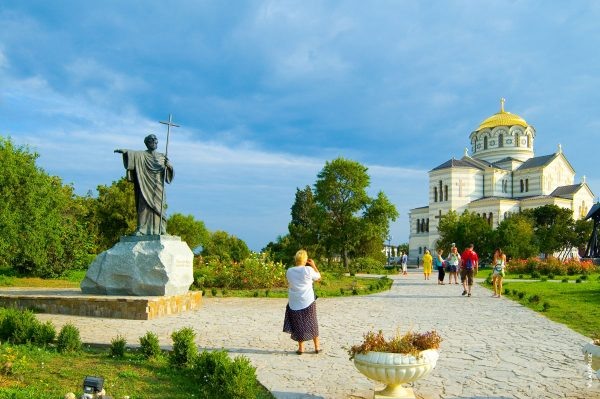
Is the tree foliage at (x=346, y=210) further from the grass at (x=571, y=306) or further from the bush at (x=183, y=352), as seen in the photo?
the bush at (x=183, y=352)

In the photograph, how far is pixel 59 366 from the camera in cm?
702

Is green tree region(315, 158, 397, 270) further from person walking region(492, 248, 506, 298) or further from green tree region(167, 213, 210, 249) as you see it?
person walking region(492, 248, 506, 298)

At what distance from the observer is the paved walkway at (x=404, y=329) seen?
6469 mm

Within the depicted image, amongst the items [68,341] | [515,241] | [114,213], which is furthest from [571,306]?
[114,213]

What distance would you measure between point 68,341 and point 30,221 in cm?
1719

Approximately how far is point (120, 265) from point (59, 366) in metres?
6.10

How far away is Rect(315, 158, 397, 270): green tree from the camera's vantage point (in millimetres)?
43156

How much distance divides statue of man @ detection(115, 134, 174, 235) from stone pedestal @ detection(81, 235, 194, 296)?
0.61 metres

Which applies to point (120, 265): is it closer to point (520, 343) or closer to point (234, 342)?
point (234, 342)

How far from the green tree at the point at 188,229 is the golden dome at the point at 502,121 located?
40.9m

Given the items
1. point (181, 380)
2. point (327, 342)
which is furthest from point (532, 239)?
point (181, 380)

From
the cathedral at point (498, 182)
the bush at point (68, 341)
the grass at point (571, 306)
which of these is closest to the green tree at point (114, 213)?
the grass at point (571, 306)

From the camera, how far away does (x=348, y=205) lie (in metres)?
43.2

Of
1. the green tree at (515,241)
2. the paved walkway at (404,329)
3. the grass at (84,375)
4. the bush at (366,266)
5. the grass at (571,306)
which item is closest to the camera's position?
the grass at (84,375)
